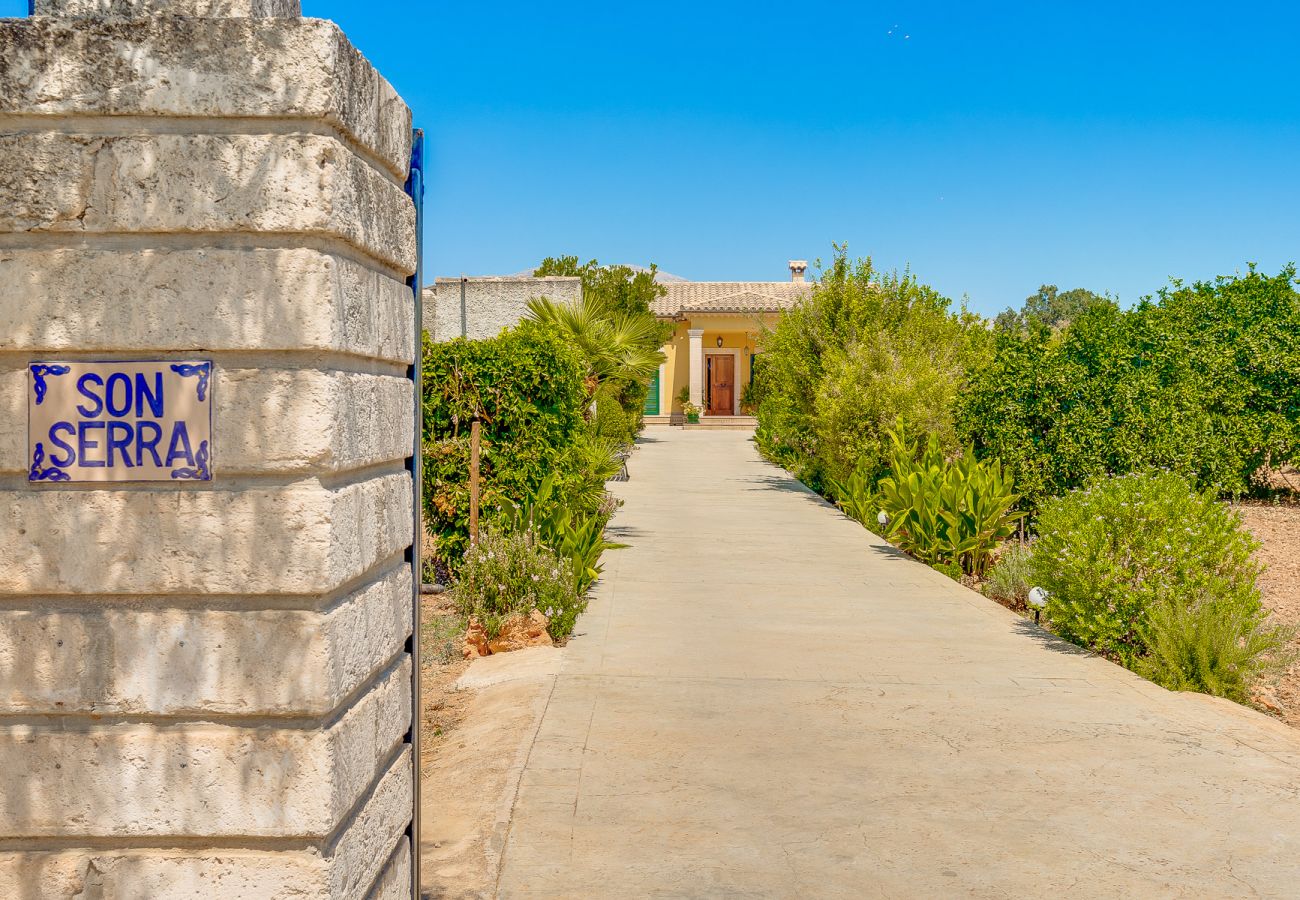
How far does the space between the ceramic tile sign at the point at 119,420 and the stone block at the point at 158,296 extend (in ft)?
0.19

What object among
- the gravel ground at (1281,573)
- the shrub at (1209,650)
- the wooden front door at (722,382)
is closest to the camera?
the shrub at (1209,650)

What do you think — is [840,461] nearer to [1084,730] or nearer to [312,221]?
[1084,730]

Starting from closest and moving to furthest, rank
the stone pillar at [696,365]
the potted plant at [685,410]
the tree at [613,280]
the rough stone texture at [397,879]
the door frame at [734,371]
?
the rough stone texture at [397,879] < the tree at [613,280] < the potted plant at [685,410] < the stone pillar at [696,365] < the door frame at [734,371]

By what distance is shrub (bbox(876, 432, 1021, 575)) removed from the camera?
42.9ft

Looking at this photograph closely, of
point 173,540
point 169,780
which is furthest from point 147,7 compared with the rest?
point 169,780

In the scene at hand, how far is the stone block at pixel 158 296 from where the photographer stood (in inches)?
111

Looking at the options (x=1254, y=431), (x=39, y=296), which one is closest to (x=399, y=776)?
(x=39, y=296)

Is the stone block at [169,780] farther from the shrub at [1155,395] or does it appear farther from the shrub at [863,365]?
the shrub at [863,365]

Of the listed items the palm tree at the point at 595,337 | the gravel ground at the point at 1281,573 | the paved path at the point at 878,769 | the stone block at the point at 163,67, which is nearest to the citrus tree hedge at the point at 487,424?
the paved path at the point at 878,769

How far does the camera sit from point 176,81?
2852mm

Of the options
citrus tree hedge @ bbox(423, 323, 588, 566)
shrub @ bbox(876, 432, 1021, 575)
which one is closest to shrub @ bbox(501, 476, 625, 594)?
citrus tree hedge @ bbox(423, 323, 588, 566)

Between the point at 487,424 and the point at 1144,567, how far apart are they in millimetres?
6018

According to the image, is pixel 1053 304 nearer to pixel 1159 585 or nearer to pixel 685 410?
pixel 685 410

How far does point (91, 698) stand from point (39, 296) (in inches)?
39.6
